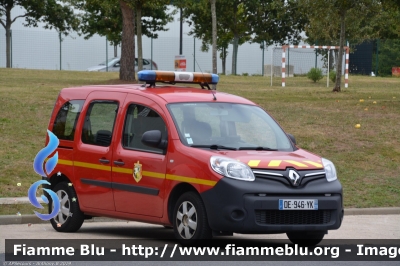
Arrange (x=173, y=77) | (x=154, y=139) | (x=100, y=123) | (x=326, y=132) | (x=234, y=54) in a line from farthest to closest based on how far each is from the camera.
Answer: (x=234, y=54)
(x=326, y=132)
(x=173, y=77)
(x=100, y=123)
(x=154, y=139)

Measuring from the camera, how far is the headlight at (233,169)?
8672mm

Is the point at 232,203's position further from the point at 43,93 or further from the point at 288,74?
the point at 288,74

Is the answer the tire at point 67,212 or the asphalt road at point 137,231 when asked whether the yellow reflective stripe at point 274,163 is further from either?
the tire at point 67,212

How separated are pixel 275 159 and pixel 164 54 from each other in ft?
148

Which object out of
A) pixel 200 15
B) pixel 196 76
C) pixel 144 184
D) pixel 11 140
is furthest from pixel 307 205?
pixel 200 15

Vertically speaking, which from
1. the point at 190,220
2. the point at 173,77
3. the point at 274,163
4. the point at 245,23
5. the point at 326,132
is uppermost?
the point at 245,23

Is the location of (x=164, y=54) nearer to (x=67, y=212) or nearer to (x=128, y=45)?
(x=128, y=45)

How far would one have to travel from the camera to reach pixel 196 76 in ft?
35.6

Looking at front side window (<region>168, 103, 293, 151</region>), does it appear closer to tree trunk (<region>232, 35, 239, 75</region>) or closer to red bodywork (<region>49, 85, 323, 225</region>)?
red bodywork (<region>49, 85, 323, 225</region>)

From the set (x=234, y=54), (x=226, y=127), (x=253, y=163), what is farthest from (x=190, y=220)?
(x=234, y=54)

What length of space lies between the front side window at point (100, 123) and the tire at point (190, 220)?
1.50 metres

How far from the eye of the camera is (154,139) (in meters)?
9.29

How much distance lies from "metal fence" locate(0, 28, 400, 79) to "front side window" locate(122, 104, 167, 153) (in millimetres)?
35830

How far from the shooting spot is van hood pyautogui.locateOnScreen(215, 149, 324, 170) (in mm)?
8828
